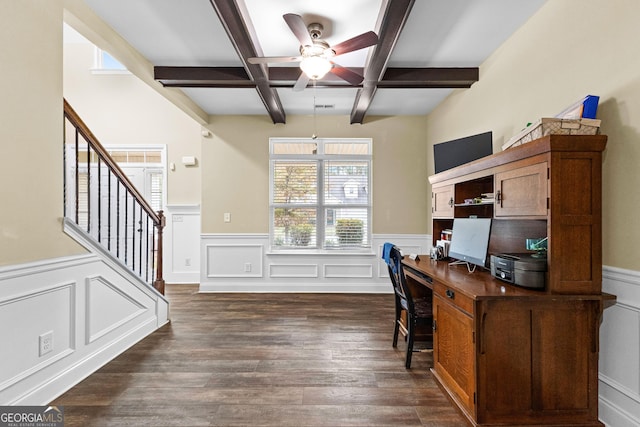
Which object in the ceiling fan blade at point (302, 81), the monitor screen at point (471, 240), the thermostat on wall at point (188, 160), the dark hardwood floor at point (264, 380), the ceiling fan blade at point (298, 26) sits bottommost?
the dark hardwood floor at point (264, 380)

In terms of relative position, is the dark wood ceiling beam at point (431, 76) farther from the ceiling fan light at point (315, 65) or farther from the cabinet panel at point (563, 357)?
the cabinet panel at point (563, 357)

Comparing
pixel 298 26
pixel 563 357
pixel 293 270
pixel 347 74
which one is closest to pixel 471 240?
pixel 563 357

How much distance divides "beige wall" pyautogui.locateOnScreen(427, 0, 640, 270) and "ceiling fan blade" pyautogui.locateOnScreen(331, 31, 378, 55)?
4.22ft

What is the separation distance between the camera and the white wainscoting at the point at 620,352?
5.30 ft

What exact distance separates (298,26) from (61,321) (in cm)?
266

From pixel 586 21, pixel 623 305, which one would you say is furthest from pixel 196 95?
pixel 623 305

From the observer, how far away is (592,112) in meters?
1.77

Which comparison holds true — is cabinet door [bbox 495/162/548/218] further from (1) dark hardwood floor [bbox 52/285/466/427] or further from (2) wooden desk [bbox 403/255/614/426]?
(1) dark hardwood floor [bbox 52/285/466/427]

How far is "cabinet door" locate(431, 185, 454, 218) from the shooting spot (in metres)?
3.05

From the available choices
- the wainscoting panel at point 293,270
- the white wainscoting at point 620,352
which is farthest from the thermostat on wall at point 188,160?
the white wainscoting at point 620,352

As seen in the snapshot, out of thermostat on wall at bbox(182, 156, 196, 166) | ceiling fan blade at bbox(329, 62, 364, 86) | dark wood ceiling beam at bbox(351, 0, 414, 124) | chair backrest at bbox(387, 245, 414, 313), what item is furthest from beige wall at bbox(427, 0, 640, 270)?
thermostat on wall at bbox(182, 156, 196, 166)

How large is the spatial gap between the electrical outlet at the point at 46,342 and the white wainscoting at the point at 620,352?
11.4 feet

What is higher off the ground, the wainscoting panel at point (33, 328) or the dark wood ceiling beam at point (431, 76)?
the dark wood ceiling beam at point (431, 76)

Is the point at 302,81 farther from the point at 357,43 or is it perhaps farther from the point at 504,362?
the point at 504,362
